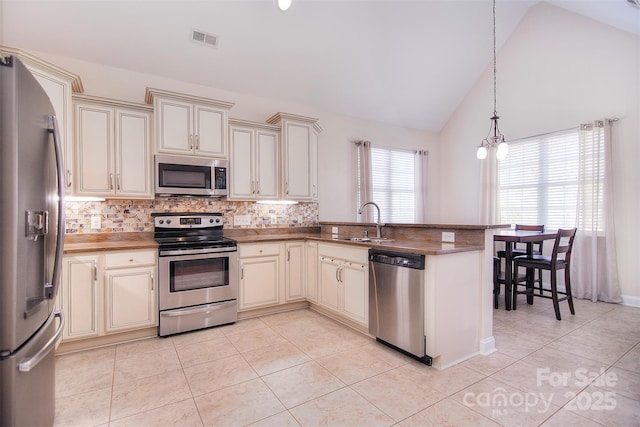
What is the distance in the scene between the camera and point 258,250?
139 inches

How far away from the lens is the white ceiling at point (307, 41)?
2988mm

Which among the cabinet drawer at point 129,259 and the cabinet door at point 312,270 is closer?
the cabinet drawer at point 129,259

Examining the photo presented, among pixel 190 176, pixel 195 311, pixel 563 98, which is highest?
pixel 563 98

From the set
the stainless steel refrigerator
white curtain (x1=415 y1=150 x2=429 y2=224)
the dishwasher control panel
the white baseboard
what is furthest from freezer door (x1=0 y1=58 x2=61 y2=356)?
the white baseboard

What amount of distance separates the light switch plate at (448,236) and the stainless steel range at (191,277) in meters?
2.10

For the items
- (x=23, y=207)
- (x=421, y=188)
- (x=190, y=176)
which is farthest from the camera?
(x=421, y=188)

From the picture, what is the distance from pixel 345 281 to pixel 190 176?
2010mm

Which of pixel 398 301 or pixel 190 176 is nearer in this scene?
pixel 398 301

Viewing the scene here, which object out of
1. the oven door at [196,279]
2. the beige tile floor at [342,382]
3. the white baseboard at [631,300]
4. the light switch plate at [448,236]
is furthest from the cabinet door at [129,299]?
the white baseboard at [631,300]

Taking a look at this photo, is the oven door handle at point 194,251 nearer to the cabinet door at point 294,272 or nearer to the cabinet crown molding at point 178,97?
the cabinet door at point 294,272

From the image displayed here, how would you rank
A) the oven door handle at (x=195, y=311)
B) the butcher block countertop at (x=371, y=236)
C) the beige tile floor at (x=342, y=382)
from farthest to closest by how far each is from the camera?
the oven door handle at (x=195, y=311) → the butcher block countertop at (x=371, y=236) → the beige tile floor at (x=342, y=382)

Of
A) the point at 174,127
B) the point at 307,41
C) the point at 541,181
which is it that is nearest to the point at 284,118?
the point at 307,41

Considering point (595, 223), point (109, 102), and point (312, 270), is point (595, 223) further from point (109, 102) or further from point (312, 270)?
point (109, 102)

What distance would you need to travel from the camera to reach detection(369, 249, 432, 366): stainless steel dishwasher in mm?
2354
